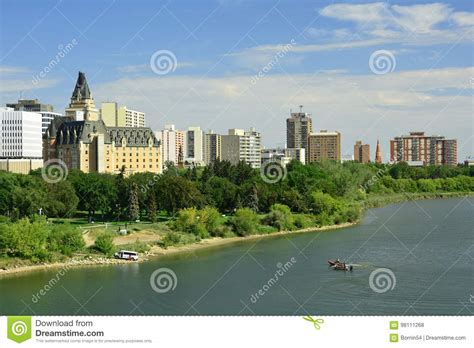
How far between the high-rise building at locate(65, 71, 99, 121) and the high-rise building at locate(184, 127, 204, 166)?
14.6 m

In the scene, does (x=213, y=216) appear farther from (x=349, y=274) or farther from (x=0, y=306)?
(x=0, y=306)

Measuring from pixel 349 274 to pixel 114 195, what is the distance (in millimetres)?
6694

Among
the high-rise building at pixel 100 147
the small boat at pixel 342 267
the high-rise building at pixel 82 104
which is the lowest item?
the small boat at pixel 342 267

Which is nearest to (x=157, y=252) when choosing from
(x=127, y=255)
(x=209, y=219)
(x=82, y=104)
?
(x=127, y=255)

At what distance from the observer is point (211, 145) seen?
43281mm

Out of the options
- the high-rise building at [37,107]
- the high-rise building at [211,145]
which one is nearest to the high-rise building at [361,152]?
the high-rise building at [211,145]

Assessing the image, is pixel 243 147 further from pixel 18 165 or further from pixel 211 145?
pixel 18 165

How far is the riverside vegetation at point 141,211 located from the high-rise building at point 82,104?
980cm

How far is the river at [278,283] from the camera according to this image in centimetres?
802

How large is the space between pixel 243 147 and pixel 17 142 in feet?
60.1

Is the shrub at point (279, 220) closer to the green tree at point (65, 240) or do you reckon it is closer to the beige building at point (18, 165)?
the green tree at point (65, 240)
